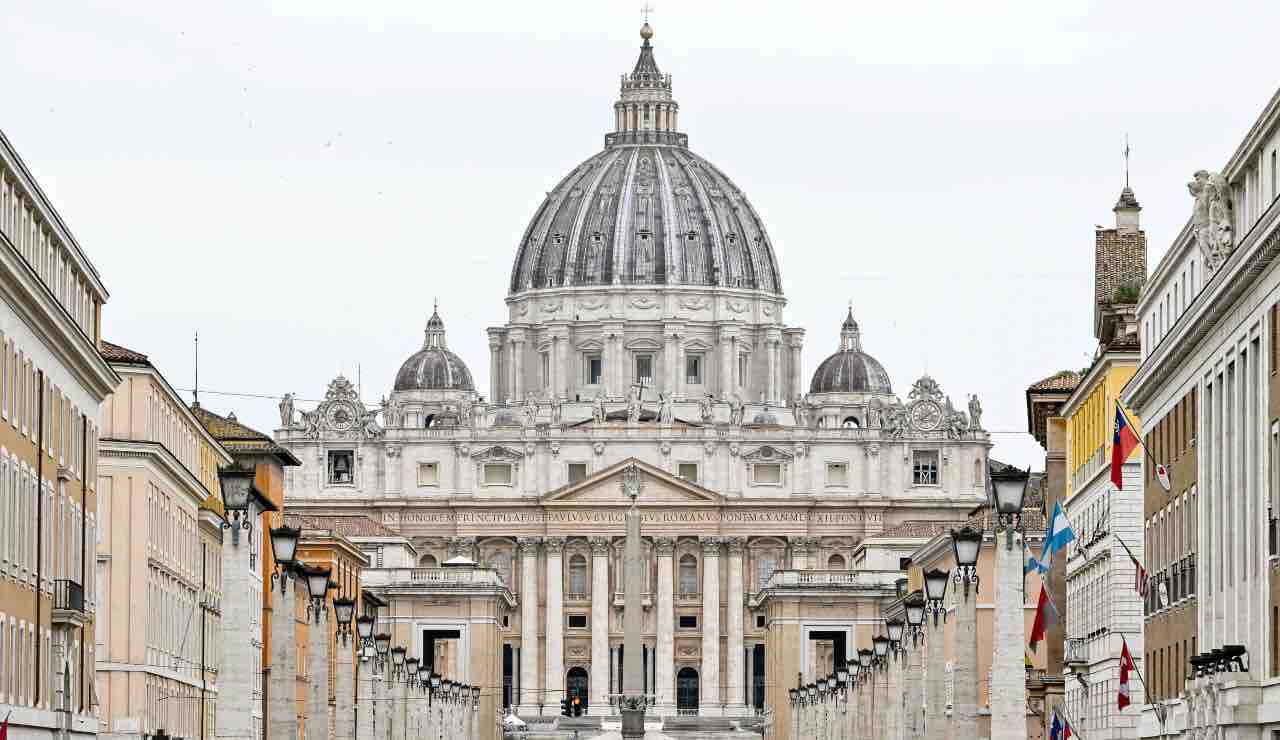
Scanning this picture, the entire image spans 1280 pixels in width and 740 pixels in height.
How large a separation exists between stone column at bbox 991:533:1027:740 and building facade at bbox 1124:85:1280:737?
2665mm

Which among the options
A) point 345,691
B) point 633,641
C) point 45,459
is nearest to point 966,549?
point 45,459

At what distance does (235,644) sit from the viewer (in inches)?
1914

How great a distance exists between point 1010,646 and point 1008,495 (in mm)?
2739

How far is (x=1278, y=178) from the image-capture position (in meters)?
46.9

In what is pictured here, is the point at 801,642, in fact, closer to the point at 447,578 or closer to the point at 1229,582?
the point at 447,578

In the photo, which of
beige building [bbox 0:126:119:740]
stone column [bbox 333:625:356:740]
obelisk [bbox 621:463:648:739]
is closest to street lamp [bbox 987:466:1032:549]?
beige building [bbox 0:126:119:740]

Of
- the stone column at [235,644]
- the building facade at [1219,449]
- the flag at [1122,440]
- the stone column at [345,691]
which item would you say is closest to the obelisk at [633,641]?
the stone column at [345,691]

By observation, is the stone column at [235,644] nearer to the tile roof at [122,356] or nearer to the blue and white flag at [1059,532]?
the blue and white flag at [1059,532]

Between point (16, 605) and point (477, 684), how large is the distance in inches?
5353

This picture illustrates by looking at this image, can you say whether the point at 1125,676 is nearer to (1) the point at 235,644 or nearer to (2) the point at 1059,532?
(2) the point at 1059,532

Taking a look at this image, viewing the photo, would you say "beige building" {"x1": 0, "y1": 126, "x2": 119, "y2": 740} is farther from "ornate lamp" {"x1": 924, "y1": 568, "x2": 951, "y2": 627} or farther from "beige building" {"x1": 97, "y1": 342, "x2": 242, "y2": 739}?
"ornate lamp" {"x1": 924, "y1": 568, "x2": 951, "y2": 627}

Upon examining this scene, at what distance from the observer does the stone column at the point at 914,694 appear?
239ft

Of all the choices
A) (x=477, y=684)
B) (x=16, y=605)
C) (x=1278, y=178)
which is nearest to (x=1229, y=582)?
(x=1278, y=178)

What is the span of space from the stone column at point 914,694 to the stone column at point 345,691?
36.1 feet
